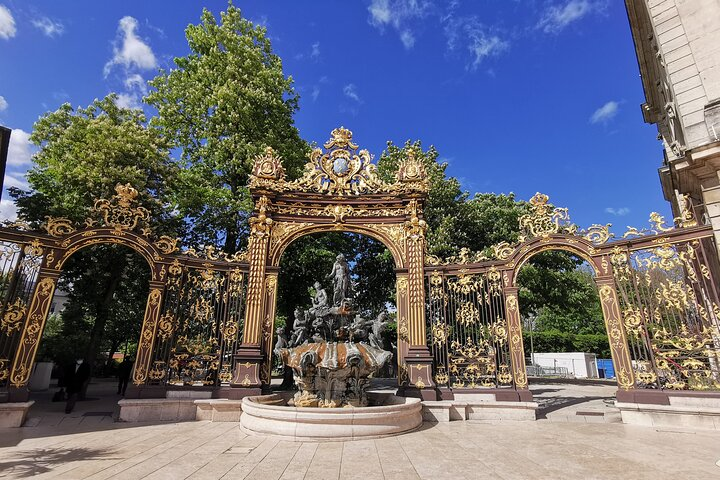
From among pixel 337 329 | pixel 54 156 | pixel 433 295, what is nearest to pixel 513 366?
pixel 433 295

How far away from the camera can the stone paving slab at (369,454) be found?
416 cm

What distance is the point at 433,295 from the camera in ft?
31.5

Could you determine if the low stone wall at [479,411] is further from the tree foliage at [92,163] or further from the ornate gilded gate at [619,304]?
the tree foliage at [92,163]

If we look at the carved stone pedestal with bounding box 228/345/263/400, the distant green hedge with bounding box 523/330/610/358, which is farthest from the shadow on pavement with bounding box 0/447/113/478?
the distant green hedge with bounding box 523/330/610/358

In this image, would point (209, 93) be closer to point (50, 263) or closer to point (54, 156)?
point (54, 156)

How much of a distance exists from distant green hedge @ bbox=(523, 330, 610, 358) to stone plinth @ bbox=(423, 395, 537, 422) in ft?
76.3

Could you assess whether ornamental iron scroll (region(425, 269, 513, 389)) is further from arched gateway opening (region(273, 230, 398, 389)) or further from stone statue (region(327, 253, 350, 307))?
stone statue (region(327, 253, 350, 307))

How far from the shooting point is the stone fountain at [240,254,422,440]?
5961mm

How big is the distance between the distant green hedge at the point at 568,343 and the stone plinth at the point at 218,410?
2654cm

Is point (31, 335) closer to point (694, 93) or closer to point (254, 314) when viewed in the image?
point (254, 314)

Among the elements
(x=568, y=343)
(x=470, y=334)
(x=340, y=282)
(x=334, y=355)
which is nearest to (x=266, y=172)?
(x=340, y=282)

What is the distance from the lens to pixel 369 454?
5039 mm

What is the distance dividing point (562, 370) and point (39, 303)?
29.0 m

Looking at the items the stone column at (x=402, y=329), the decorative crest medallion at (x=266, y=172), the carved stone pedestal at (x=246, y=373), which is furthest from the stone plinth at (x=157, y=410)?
the decorative crest medallion at (x=266, y=172)
